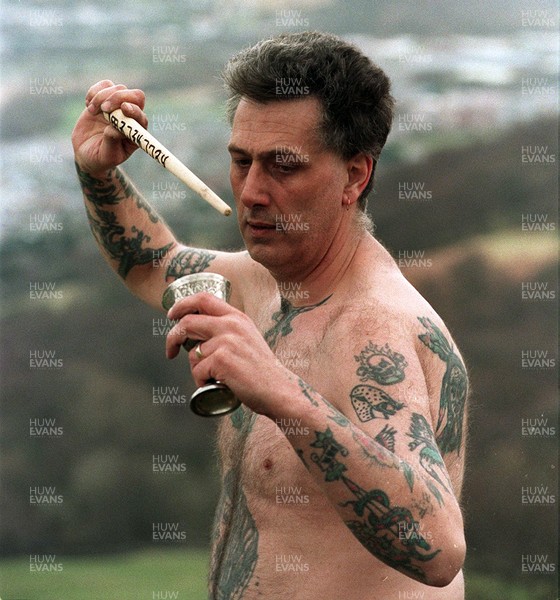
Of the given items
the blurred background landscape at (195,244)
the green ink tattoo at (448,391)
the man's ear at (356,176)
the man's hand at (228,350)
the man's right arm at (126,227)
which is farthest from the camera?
the blurred background landscape at (195,244)

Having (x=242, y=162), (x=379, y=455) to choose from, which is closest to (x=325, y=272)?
(x=242, y=162)

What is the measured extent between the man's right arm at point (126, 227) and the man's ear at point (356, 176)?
69cm

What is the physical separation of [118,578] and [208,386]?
18.8ft

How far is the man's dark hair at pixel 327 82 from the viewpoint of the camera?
388cm

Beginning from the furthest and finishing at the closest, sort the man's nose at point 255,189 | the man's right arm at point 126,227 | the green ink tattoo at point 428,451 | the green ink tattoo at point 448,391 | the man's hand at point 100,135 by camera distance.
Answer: the man's right arm at point 126,227 → the man's hand at point 100,135 → the man's nose at point 255,189 → the green ink tattoo at point 448,391 → the green ink tattoo at point 428,451

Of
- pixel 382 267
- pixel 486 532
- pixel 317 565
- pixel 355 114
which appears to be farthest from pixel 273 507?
pixel 486 532

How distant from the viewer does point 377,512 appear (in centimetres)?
305

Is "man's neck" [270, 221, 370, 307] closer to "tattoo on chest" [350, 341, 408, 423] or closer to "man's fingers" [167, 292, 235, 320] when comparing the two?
"tattoo on chest" [350, 341, 408, 423]

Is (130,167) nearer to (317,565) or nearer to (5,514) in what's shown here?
(5,514)

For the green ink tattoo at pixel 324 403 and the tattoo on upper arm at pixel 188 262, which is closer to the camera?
the green ink tattoo at pixel 324 403

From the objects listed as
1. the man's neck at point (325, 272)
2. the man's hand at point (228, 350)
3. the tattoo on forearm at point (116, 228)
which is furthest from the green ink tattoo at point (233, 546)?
the tattoo on forearm at point (116, 228)

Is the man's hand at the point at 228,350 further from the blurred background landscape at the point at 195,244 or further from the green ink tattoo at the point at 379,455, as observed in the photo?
the blurred background landscape at the point at 195,244

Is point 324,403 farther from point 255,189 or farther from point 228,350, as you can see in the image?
point 255,189

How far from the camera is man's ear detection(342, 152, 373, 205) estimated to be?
158 inches
